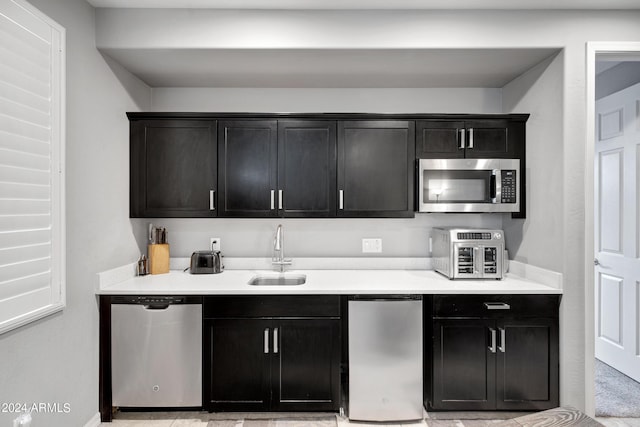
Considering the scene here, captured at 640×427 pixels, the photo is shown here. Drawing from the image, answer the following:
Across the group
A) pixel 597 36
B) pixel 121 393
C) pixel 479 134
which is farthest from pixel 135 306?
pixel 597 36

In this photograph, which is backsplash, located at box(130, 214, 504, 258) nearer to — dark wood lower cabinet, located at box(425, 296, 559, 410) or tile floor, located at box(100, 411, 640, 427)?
dark wood lower cabinet, located at box(425, 296, 559, 410)

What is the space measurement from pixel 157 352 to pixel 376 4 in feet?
8.26

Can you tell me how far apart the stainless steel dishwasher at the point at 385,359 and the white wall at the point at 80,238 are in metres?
1.58

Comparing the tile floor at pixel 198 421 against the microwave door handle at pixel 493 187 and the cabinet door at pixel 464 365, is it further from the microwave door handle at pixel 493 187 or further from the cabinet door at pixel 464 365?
the microwave door handle at pixel 493 187

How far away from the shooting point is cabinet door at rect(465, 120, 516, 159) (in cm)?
271

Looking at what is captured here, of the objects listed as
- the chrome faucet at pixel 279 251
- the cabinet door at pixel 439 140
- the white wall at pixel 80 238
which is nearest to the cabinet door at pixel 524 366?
the cabinet door at pixel 439 140

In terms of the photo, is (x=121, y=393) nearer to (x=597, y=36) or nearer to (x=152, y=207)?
(x=152, y=207)

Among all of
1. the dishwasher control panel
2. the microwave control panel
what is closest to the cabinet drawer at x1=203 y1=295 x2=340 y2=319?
the dishwasher control panel

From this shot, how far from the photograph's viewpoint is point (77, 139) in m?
2.14

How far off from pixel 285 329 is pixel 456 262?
1.24m

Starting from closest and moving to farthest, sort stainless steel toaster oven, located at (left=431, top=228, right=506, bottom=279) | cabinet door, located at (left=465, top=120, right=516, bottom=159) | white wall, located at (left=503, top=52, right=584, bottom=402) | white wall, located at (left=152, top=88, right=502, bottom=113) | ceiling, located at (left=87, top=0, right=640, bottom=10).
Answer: ceiling, located at (left=87, top=0, right=640, bottom=10), white wall, located at (left=503, top=52, right=584, bottom=402), stainless steel toaster oven, located at (left=431, top=228, right=506, bottom=279), cabinet door, located at (left=465, top=120, right=516, bottom=159), white wall, located at (left=152, top=88, right=502, bottom=113)

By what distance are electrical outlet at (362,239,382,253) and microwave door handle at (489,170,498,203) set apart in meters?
0.89

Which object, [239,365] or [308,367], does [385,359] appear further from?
[239,365]

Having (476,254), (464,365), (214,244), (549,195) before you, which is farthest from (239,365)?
(549,195)
